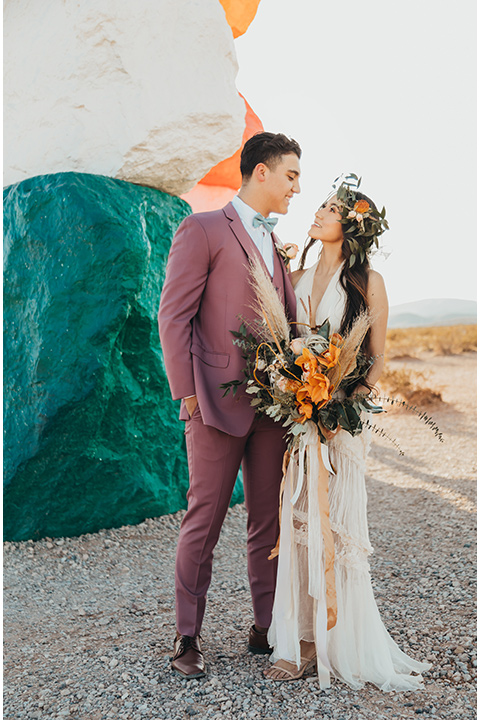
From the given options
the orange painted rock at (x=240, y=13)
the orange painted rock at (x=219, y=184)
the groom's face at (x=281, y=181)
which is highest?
the orange painted rock at (x=240, y=13)

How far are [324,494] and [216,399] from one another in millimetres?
554

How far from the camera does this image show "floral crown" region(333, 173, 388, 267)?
100 inches

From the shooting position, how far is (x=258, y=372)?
2516 mm

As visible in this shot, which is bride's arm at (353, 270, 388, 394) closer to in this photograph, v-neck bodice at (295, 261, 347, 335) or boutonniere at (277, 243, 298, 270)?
v-neck bodice at (295, 261, 347, 335)

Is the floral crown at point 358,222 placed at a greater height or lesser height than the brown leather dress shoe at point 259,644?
greater

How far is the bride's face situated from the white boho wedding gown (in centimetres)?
22

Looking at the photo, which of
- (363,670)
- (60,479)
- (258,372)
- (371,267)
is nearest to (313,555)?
(363,670)

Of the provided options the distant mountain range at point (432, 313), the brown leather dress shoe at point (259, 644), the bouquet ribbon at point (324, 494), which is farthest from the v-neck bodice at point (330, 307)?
the distant mountain range at point (432, 313)

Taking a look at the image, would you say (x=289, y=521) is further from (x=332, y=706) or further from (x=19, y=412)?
(x=19, y=412)

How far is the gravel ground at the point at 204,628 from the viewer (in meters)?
2.34

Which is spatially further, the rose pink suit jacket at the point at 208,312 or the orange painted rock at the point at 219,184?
the orange painted rock at the point at 219,184

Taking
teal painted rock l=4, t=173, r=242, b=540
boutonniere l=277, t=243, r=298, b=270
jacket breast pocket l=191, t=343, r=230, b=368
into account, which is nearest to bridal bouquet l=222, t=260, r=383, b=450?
jacket breast pocket l=191, t=343, r=230, b=368

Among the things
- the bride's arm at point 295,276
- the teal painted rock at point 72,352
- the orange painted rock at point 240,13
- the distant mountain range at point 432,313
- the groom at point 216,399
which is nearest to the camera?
the groom at point 216,399

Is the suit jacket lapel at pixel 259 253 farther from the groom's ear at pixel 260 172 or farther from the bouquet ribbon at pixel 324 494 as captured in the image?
the bouquet ribbon at pixel 324 494
